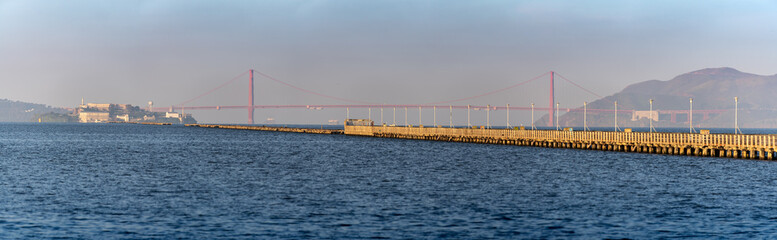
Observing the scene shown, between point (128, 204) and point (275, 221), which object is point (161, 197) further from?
point (275, 221)

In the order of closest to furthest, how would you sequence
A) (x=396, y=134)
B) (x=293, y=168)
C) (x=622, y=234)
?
(x=622, y=234) < (x=293, y=168) < (x=396, y=134)

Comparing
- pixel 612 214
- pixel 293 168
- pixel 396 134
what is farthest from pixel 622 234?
pixel 396 134

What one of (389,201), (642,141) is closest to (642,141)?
(642,141)

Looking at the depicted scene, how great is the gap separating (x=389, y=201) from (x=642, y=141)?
46.0 m

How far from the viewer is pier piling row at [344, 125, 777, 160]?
63.3 meters

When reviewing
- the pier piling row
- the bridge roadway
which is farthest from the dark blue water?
the pier piling row

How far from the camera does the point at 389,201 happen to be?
36.2 metres

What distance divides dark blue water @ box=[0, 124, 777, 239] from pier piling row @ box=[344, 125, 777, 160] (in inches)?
83.2

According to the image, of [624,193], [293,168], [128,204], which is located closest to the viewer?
[128,204]

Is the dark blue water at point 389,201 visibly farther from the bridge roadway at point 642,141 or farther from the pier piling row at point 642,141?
the pier piling row at point 642,141

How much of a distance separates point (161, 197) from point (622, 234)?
68.2 ft

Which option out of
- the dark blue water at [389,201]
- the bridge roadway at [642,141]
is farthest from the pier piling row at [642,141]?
the dark blue water at [389,201]

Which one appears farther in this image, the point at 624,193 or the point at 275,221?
the point at 624,193

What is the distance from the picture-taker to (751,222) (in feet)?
97.1
